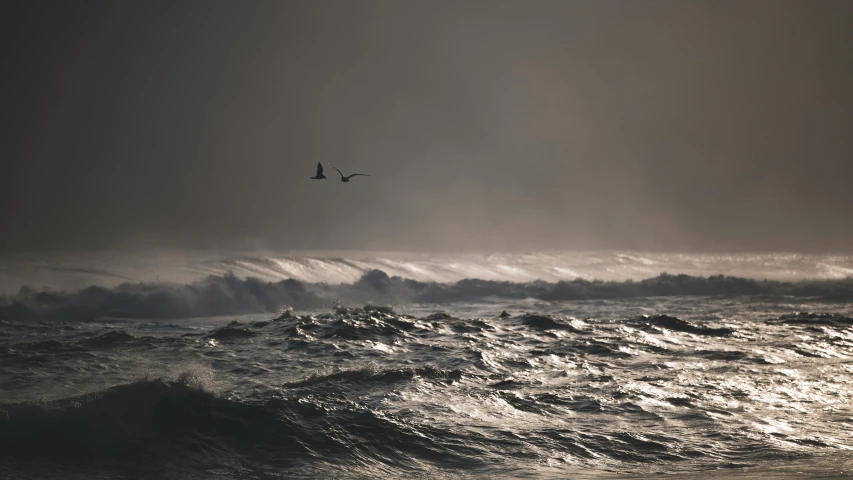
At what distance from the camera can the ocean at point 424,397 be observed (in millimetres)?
12211

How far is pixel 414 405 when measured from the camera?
617 inches

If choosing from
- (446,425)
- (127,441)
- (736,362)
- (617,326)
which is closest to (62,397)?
(127,441)

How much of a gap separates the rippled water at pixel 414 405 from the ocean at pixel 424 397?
2.3 inches

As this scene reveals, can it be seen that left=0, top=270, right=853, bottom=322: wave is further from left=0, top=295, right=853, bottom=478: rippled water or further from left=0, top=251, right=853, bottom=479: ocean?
left=0, top=295, right=853, bottom=478: rippled water

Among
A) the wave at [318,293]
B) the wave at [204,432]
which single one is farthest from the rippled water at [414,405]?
the wave at [318,293]

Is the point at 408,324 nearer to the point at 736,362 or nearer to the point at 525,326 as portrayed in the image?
the point at 525,326

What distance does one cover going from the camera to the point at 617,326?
3183 cm

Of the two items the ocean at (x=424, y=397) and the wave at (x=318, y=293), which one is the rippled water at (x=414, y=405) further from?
the wave at (x=318, y=293)

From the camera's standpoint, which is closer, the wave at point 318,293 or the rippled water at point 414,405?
the rippled water at point 414,405

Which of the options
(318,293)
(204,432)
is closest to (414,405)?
(204,432)

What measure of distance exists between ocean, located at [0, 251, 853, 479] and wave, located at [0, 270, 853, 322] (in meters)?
1.47

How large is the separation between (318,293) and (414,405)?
36667 mm

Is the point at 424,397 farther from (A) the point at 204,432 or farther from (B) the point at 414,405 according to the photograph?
(A) the point at 204,432

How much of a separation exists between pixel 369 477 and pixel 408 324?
678 inches
